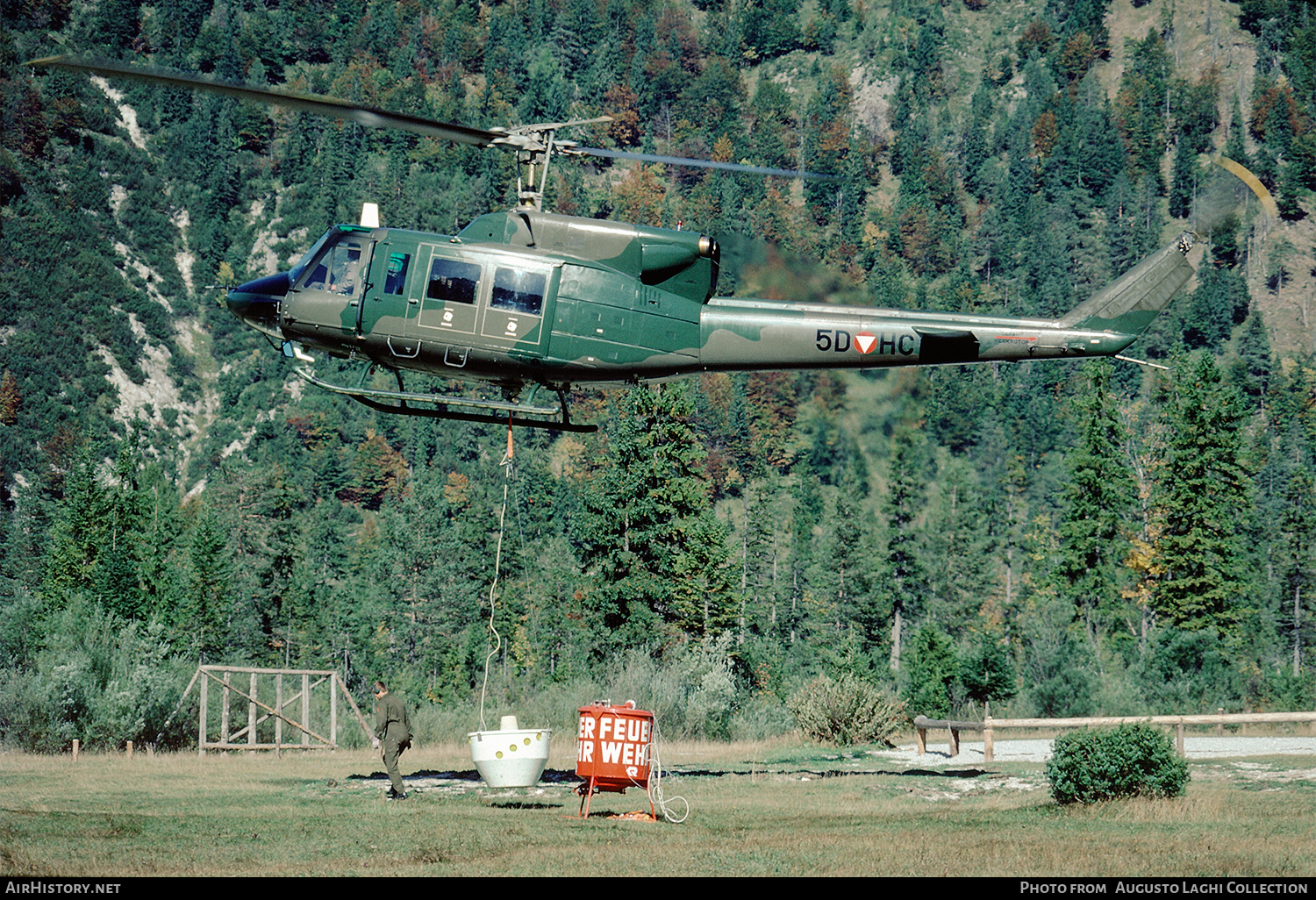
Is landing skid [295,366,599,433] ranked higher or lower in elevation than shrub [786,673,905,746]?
higher

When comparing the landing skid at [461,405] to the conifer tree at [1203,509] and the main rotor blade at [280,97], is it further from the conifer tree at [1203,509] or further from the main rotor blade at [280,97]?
the conifer tree at [1203,509]

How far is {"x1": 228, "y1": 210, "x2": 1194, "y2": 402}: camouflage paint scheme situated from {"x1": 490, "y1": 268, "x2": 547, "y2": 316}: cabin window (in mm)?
17

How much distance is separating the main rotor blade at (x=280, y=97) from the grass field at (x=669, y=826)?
7.72 m

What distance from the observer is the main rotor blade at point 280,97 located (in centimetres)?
1482

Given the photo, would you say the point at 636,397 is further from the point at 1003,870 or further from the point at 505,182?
the point at 505,182

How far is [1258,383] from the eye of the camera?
522 ft

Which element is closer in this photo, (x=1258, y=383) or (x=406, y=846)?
(x=406, y=846)

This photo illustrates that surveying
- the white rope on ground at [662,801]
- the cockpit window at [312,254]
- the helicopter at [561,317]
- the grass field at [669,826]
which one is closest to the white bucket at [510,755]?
the grass field at [669,826]

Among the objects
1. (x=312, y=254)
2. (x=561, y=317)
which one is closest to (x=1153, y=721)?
(x=561, y=317)

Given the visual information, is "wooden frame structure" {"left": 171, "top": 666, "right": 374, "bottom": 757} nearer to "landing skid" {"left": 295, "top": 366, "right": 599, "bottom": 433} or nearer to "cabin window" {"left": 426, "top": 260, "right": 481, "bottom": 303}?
"landing skid" {"left": 295, "top": 366, "right": 599, "bottom": 433}

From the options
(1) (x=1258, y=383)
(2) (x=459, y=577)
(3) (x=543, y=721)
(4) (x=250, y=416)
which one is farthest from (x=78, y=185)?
(3) (x=543, y=721)

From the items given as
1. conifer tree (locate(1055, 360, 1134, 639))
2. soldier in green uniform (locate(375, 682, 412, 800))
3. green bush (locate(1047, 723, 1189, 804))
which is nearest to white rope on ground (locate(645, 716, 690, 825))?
soldier in green uniform (locate(375, 682, 412, 800))

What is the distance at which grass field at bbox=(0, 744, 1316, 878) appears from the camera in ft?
44.7
